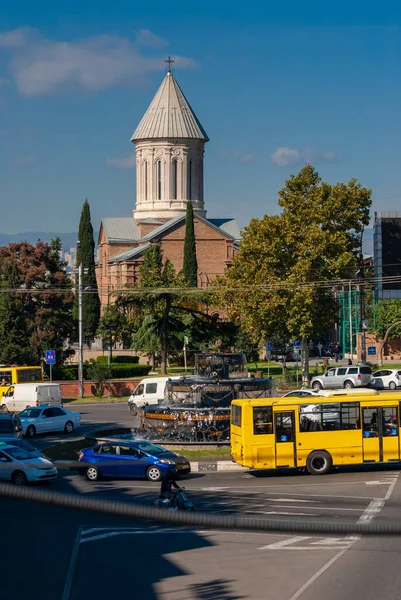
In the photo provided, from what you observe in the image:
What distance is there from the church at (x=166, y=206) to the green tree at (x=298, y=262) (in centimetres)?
4197

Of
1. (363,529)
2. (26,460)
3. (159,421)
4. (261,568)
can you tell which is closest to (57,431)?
(159,421)

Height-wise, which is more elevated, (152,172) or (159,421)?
(152,172)

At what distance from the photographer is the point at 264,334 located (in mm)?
52969

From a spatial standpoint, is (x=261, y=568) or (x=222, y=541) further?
(x=222, y=541)

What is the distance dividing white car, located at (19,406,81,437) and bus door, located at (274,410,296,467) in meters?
14.1

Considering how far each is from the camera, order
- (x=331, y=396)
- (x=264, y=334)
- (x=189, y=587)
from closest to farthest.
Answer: (x=189, y=587), (x=331, y=396), (x=264, y=334)

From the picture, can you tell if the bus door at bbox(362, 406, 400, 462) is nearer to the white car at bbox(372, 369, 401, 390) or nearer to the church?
the white car at bbox(372, 369, 401, 390)

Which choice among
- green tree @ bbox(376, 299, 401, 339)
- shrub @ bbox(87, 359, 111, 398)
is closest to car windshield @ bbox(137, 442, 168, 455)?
shrub @ bbox(87, 359, 111, 398)

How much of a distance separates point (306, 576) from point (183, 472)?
1153 cm

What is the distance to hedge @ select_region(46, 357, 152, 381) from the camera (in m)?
62.2

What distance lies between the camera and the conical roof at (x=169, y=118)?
103750 millimetres

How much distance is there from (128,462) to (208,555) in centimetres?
974

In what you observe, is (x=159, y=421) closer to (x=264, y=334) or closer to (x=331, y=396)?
(x=331, y=396)

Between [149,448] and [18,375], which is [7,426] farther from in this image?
[18,375]
